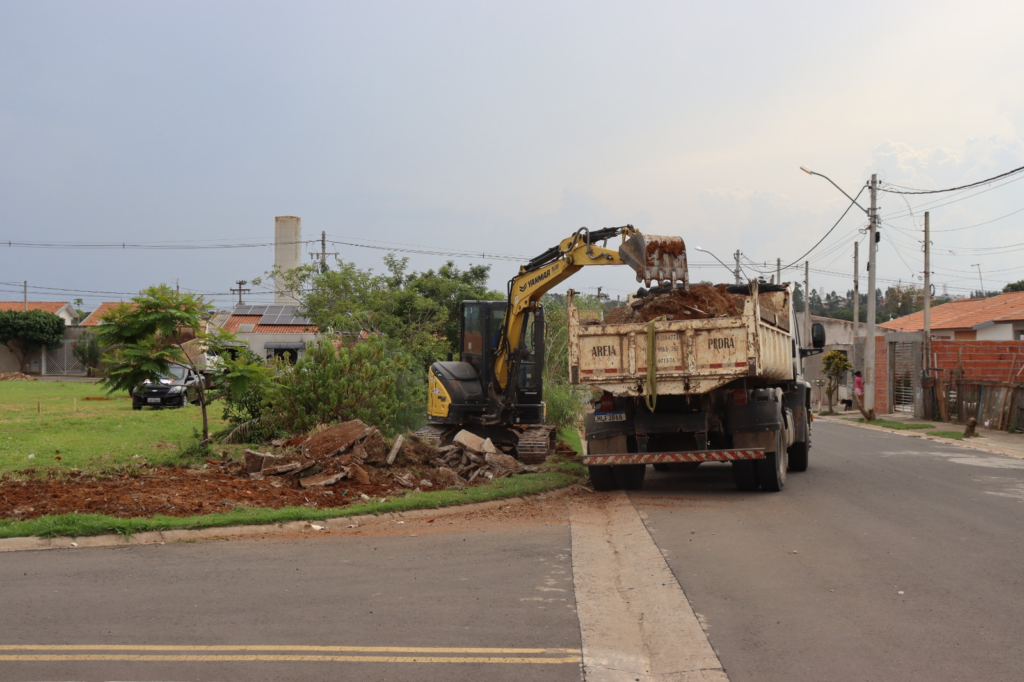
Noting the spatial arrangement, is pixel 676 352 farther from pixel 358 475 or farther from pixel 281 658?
pixel 281 658

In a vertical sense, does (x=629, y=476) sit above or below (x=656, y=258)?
below

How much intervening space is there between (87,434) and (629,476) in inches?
467

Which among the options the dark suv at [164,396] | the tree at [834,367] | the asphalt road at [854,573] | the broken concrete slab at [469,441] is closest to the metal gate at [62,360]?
the dark suv at [164,396]

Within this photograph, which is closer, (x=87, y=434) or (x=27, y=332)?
(x=87, y=434)

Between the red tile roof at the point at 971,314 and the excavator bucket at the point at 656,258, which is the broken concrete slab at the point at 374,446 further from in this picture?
the red tile roof at the point at 971,314

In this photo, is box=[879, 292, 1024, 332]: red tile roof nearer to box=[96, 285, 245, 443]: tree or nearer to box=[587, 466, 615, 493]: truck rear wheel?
box=[587, 466, 615, 493]: truck rear wheel

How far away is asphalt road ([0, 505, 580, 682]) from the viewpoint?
5.53 meters

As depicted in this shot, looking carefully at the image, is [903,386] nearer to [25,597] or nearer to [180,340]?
[180,340]

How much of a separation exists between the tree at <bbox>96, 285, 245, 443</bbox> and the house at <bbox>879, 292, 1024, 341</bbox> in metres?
31.1

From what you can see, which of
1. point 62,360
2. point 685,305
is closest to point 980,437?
point 685,305

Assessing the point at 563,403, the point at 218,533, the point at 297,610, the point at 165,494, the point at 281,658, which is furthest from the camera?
the point at 563,403

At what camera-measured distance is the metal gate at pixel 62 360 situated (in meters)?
61.0

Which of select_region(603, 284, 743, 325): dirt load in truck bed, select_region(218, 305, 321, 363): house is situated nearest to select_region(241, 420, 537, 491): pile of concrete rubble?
select_region(603, 284, 743, 325): dirt load in truck bed

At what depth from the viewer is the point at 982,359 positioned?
2952 cm
